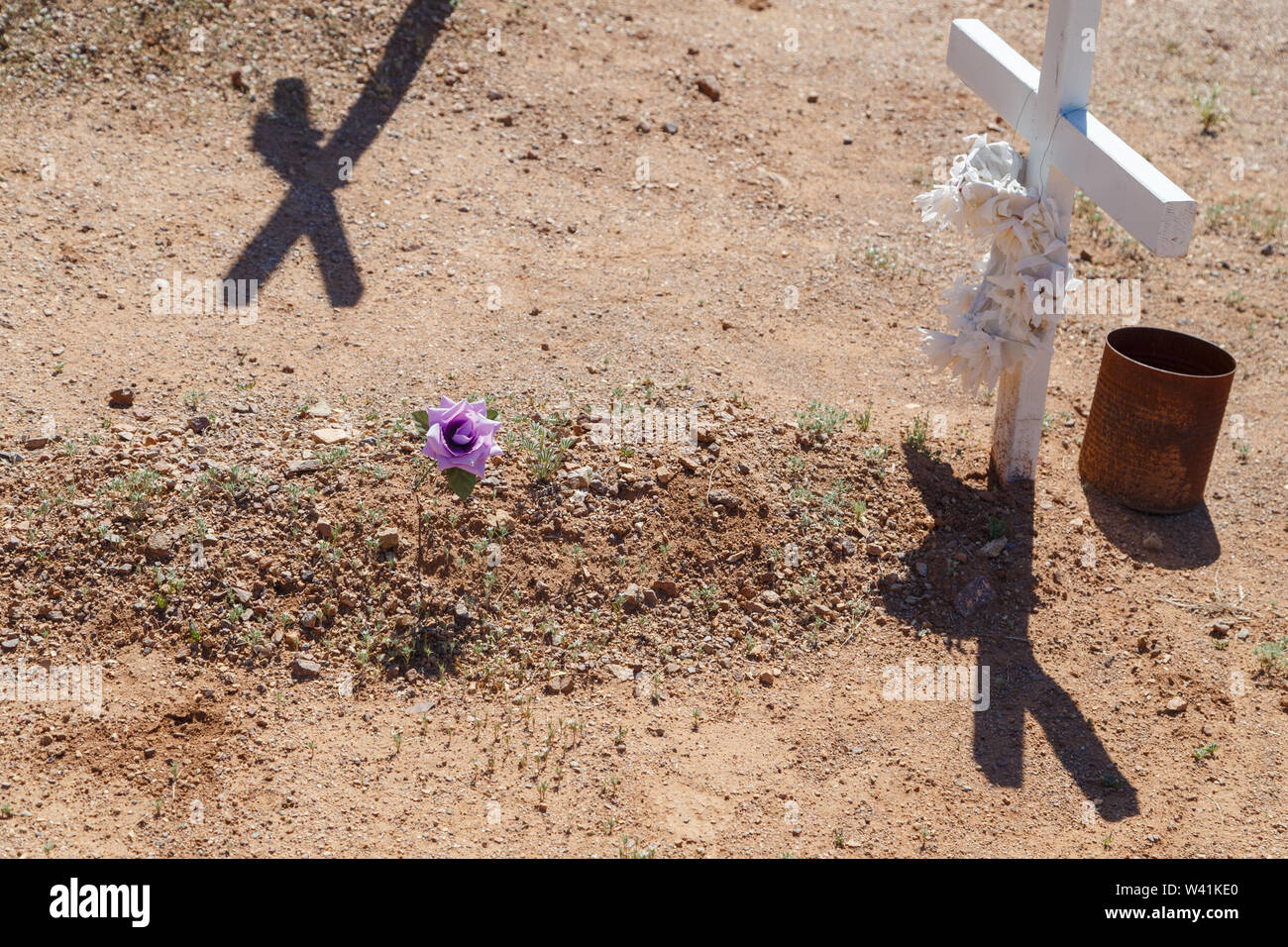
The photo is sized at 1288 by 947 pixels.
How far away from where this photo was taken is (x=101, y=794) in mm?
3832

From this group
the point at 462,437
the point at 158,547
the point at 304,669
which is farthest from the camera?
the point at 158,547

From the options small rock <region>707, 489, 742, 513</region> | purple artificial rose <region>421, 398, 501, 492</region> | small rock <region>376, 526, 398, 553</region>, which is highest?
purple artificial rose <region>421, 398, 501, 492</region>

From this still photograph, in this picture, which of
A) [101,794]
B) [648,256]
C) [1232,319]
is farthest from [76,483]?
[1232,319]

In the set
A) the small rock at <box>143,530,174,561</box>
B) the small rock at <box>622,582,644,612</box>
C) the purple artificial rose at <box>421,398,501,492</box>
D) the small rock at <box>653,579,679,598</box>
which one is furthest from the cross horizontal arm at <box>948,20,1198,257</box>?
the small rock at <box>143,530,174,561</box>

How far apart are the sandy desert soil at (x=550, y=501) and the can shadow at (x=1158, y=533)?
0.08 ft

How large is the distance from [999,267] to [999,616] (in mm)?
1465

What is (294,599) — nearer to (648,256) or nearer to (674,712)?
(674,712)

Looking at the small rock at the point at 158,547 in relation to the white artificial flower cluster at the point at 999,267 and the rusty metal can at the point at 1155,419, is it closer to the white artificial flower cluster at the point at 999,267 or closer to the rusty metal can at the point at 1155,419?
the white artificial flower cluster at the point at 999,267

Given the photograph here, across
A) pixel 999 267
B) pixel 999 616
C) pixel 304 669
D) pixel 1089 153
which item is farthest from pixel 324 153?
pixel 999 616

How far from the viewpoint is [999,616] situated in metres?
4.76

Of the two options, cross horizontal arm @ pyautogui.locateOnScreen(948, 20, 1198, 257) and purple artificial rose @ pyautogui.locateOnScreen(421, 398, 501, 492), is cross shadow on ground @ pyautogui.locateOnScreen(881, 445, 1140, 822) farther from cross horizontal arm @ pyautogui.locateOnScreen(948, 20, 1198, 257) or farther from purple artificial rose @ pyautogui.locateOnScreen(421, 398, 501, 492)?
purple artificial rose @ pyautogui.locateOnScreen(421, 398, 501, 492)

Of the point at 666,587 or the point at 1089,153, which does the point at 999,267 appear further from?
the point at 666,587

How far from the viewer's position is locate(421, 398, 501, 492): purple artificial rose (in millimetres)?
4355

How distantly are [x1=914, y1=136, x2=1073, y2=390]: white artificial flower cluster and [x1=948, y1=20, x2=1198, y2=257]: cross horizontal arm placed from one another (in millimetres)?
202
